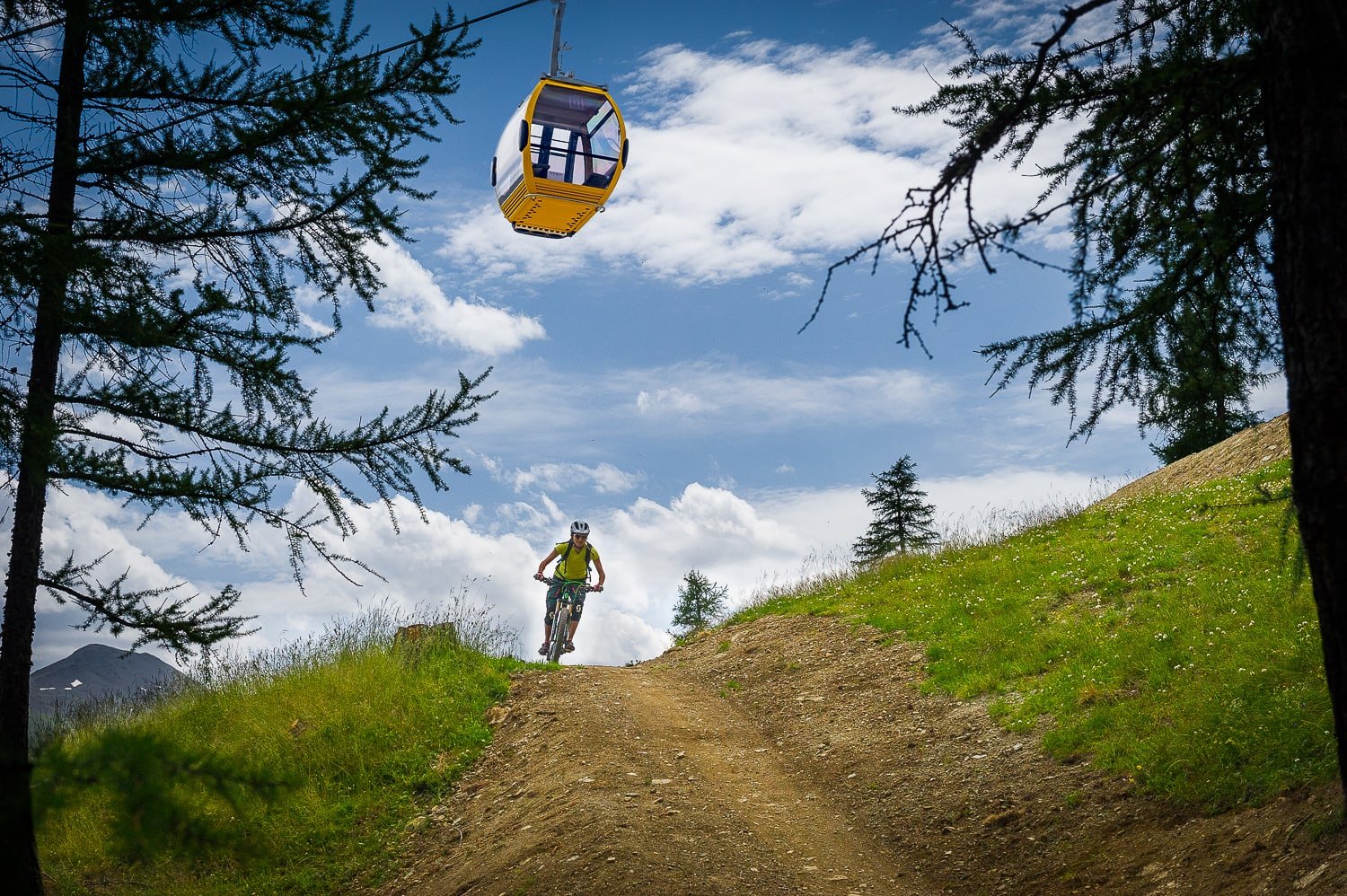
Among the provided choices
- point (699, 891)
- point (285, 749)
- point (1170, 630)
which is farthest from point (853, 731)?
point (285, 749)

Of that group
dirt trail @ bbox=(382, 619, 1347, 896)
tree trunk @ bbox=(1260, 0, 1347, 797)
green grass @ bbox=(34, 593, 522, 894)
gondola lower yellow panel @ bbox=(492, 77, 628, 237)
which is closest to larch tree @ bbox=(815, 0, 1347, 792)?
tree trunk @ bbox=(1260, 0, 1347, 797)

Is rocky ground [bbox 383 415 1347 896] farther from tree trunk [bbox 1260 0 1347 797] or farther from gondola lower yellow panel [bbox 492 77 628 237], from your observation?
gondola lower yellow panel [bbox 492 77 628 237]

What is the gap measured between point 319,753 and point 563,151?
403 inches

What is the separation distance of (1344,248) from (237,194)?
7.59 metres

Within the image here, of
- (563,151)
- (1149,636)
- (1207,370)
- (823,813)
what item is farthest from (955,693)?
(563,151)

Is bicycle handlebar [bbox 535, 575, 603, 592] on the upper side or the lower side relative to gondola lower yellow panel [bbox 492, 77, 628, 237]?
lower

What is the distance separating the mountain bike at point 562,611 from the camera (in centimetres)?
1705

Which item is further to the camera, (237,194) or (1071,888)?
(237,194)

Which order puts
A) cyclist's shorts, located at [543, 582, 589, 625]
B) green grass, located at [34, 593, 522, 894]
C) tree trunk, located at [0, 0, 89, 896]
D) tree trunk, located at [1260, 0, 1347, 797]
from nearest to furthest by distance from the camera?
tree trunk, located at [1260, 0, 1347, 797] → tree trunk, located at [0, 0, 89, 896] → green grass, located at [34, 593, 522, 894] → cyclist's shorts, located at [543, 582, 589, 625]

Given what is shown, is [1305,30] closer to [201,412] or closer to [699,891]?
[699,891]

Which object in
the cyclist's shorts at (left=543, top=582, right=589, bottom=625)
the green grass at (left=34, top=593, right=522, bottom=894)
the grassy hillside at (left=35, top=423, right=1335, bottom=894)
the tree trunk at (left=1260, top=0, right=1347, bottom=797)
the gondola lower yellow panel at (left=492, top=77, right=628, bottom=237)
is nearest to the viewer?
the tree trunk at (left=1260, top=0, right=1347, bottom=797)

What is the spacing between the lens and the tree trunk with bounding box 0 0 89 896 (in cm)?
641

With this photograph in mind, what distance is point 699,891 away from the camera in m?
7.36

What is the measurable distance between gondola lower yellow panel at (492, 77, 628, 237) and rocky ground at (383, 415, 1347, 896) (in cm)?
838
